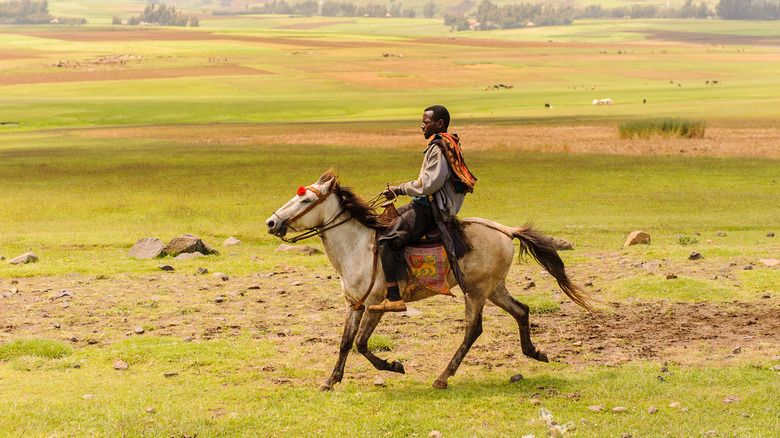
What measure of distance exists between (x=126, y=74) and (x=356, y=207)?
409 ft

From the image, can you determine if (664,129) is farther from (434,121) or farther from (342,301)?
(434,121)

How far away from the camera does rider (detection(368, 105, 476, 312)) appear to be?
9.05m

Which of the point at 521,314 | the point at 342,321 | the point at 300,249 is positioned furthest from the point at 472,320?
the point at 300,249

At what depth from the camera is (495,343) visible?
11.1 meters

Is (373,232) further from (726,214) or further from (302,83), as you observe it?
(302,83)

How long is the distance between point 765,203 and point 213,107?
68749mm

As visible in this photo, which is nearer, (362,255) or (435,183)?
(435,183)

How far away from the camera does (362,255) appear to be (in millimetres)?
9430

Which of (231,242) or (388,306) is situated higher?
(388,306)

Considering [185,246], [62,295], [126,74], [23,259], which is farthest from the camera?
[126,74]

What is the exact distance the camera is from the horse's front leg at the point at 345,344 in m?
9.14

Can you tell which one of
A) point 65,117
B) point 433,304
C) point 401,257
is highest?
point 401,257

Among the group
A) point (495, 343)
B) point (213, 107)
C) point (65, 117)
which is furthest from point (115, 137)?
point (495, 343)

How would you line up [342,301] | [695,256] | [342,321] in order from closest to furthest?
[342,321]
[342,301]
[695,256]
